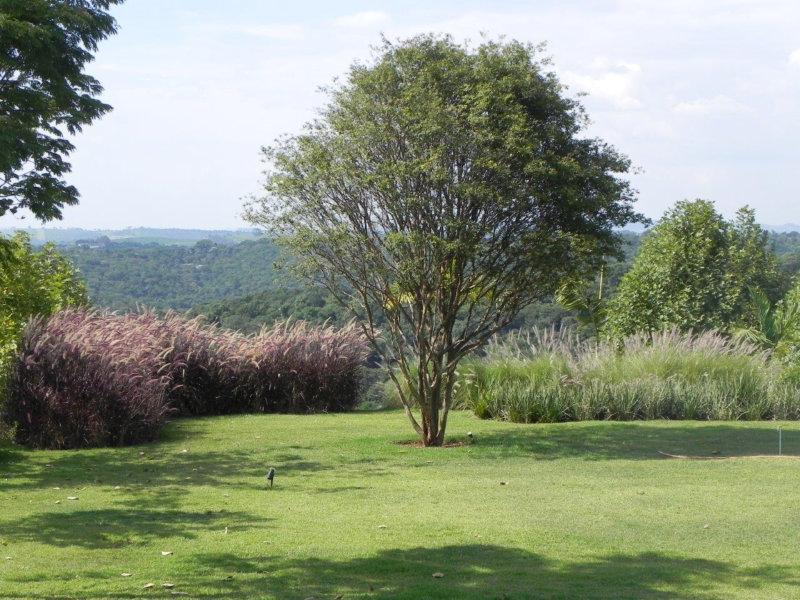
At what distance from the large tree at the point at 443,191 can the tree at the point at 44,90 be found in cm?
433

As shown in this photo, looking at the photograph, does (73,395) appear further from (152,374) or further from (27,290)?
(27,290)

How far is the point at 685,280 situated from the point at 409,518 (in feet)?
57.4

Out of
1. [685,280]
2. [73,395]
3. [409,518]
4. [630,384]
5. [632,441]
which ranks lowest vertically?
[409,518]

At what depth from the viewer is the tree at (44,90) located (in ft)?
29.2

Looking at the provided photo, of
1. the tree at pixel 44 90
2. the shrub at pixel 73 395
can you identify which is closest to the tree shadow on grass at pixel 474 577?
the tree at pixel 44 90

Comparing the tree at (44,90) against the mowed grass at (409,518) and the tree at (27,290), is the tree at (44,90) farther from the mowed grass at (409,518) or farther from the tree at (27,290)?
the tree at (27,290)

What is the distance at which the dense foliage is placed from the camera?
48.8 ft

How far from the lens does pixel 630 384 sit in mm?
18188

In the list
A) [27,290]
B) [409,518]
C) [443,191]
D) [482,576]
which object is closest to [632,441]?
[443,191]

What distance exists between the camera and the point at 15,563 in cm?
757

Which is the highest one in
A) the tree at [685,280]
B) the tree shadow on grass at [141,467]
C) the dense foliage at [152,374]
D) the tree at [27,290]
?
the tree at [685,280]

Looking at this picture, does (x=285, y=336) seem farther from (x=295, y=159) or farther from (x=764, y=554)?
(x=764, y=554)

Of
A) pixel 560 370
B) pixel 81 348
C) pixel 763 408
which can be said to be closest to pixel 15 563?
pixel 81 348

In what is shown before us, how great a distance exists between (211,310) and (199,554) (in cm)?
2811
